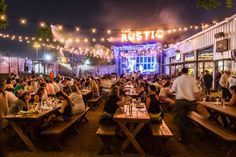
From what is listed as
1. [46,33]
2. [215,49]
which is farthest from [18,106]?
[46,33]

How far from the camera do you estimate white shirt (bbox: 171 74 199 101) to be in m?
Answer: 7.39

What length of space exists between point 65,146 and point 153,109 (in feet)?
7.91

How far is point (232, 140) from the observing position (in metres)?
5.64

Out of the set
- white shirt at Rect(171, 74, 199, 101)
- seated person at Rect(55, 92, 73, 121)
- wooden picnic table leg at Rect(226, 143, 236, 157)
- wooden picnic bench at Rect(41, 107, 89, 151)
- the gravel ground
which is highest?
white shirt at Rect(171, 74, 199, 101)

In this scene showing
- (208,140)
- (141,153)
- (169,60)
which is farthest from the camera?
(169,60)

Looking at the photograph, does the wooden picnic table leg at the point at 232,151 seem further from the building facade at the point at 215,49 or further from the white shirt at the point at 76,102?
the building facade at the point at 215,49

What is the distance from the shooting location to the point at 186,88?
743cm

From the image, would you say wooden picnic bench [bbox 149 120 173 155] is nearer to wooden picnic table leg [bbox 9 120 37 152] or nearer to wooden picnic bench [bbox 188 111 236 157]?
wooden picnic bench [bbox 188 111 236 157]

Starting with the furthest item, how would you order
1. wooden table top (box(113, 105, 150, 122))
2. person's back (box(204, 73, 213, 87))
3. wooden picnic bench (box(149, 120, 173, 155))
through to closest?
person's back (box(204, 73, 213, 87)), wooden table top (box(113, 105, 150, 122)), wooden picnic bench (box(149, 120, 173, 155))

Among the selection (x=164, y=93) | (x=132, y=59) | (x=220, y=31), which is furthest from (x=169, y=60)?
(x=164, y=93)

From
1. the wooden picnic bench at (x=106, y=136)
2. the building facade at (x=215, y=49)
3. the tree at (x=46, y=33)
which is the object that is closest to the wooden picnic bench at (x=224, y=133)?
the wooden picnic bench at (x=106, y=136)

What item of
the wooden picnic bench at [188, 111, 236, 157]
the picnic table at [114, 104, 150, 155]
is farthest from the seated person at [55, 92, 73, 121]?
the wooden picnic bench at [188, 111, 236, 157]

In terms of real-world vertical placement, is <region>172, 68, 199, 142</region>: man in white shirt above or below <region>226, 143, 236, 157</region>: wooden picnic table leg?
above

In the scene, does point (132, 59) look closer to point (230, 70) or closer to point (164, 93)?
point (230, 70)
